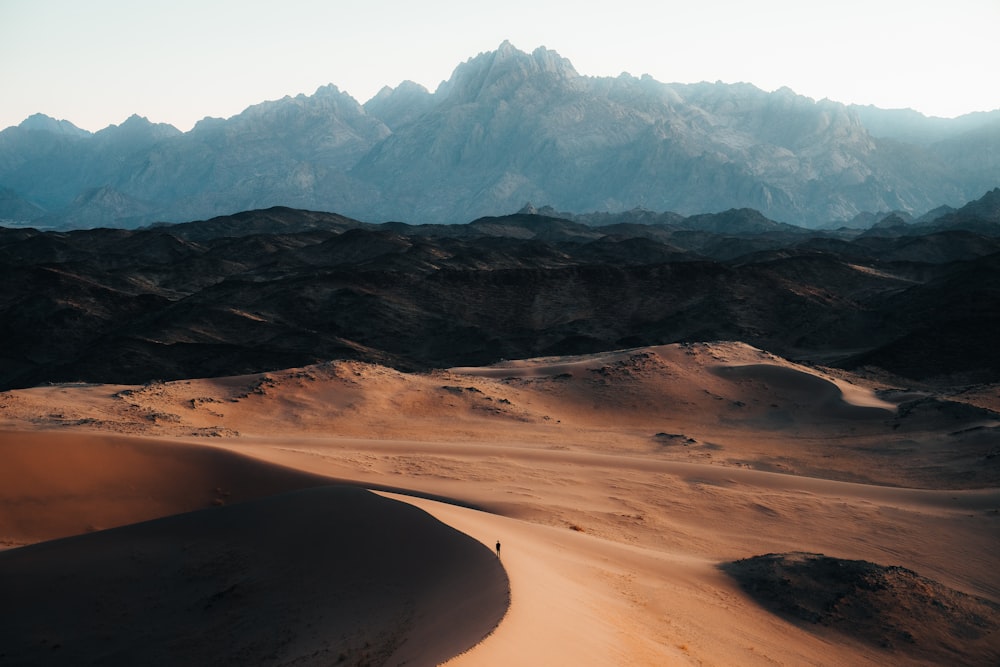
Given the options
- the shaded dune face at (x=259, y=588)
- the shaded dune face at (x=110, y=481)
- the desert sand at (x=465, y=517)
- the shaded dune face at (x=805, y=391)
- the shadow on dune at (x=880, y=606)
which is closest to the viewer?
the shaded dune face at (x=259, y=588)

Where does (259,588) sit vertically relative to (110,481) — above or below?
above

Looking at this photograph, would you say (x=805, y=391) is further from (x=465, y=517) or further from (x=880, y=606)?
(x=465, y=517)

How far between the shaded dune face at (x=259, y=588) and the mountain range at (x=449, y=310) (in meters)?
27.1

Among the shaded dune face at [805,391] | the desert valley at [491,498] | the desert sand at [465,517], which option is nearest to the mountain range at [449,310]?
the desert valley at [491,498]

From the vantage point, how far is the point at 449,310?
2226 inches

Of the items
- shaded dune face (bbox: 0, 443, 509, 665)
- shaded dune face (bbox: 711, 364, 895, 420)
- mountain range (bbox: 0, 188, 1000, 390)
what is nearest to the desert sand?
shaded dune face (bbox: 0, 443, 509, 665)

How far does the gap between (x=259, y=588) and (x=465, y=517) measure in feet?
10.2

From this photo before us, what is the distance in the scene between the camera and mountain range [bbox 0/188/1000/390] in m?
40.9

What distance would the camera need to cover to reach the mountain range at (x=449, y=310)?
40.9 meters

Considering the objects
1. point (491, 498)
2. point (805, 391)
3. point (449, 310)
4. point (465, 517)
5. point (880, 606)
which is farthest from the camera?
point (449, 310)

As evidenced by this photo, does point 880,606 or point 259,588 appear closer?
point 259,588

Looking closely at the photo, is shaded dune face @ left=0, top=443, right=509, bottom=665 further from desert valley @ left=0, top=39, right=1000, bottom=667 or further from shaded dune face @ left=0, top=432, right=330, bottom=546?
shaded dune face @ left=0, top=432, right=330, bottom=546

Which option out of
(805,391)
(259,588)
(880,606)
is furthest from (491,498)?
(805,391)

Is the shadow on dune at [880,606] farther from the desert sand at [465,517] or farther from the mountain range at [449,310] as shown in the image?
the mountain range at [449,310]
